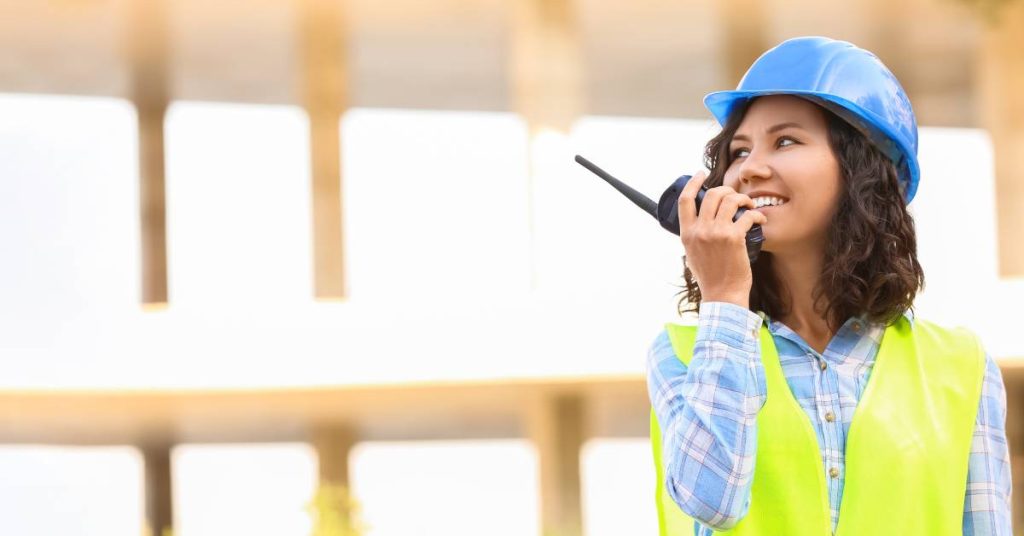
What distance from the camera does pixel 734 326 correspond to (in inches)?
71.4

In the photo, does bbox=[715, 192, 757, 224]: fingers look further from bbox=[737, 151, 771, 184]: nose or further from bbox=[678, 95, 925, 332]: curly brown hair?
bbox=[678, 95, 925, 332]: curly brown hair

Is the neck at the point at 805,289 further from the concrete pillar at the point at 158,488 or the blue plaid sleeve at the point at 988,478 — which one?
the concrete pillar at the point at 158,488

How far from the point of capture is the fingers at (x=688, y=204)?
1.86m

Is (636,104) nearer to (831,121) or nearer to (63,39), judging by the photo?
(63,39)

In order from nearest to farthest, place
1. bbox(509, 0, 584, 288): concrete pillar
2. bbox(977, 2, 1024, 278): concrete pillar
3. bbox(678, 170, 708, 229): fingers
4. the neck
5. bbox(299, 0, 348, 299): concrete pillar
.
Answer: bbox(678, 170, 708, 229): fingers → the neck → bbox(509, 0, 584, 288): concrete pillar → bbox(977, 2, 1024, 278): concrete pillar → bbox(299, 0, 348, 299): concrete pillar

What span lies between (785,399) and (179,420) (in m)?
13.8

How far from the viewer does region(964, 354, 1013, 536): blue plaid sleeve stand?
1891 mm

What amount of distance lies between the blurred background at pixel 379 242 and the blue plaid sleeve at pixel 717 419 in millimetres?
9641

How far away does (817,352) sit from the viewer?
1.94 metres

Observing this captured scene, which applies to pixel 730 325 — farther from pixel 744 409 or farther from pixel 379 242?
pixel 379 242

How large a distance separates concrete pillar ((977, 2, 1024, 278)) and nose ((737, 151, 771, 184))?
36.6 ft

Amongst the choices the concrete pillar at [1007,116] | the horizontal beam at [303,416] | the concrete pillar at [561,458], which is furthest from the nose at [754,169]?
the concrete pillar at [561,458]

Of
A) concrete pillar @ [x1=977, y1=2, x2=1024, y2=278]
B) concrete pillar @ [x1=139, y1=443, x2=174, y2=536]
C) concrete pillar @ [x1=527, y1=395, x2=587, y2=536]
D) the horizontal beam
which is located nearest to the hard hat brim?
concrete pillar @ [x1=977, y1=2, x2=1024, y2=278]

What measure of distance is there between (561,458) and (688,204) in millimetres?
12501
